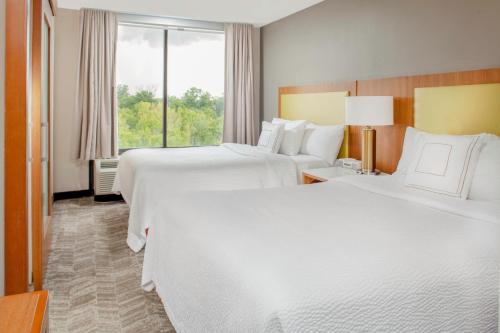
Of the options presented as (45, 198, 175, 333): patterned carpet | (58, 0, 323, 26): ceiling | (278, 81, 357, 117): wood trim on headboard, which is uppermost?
(58, 0, 323, 26): ceiling

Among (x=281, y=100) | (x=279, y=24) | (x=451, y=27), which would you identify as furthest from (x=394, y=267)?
(x=279, y=24)

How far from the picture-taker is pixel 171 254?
2.04 metres

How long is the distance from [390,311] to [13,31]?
1.79 metres

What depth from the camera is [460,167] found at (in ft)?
8.09

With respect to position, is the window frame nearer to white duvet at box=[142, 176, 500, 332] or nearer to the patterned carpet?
the patterned carpet

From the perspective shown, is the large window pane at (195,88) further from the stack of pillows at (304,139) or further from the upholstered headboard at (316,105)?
the stack of pillows at (304,139)

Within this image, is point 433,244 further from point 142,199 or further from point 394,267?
point 142,199

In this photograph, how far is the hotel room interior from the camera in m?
1.44

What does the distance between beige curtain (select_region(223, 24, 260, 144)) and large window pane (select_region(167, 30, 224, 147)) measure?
0.24 m

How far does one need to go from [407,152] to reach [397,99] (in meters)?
0.71

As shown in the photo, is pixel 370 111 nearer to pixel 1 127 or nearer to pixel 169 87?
pixel 1 127

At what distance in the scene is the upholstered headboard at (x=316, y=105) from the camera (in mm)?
4504

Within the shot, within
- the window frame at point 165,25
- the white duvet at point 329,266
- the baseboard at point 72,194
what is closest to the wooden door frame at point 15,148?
the white duvet at point 329,266

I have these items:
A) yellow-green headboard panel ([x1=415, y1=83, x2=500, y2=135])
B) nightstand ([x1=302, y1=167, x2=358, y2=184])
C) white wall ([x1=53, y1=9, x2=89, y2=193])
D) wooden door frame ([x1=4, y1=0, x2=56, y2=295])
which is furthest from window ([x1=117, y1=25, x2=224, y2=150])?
wooden door frame ([x1=4, y1=0, x2=56, y2=295])
